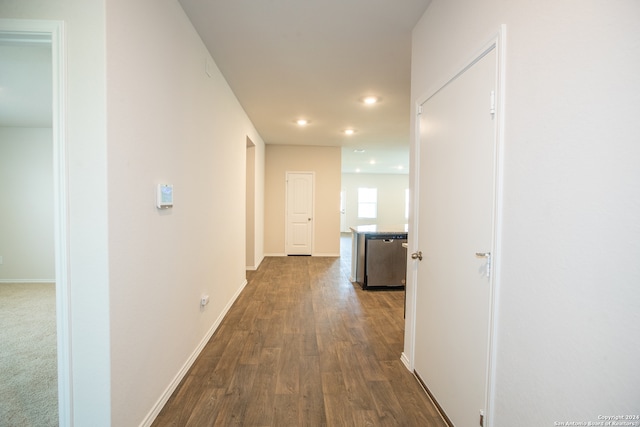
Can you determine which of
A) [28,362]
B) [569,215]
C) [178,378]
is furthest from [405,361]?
[28,362]

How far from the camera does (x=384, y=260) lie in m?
4.37

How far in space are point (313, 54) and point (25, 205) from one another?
16.8 feet

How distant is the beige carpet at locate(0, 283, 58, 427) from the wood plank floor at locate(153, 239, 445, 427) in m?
0.77

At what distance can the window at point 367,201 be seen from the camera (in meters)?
12.2

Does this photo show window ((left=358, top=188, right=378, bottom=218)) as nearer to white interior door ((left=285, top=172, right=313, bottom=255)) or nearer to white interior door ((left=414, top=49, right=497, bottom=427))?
white interior door ((left=285, top=172, right=313, bottom=255))

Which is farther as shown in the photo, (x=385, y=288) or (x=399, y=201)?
(x=399, y=201)

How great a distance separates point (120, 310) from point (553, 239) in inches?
70.2

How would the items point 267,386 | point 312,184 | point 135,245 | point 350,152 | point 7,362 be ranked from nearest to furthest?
1. point 135,245
2. point 267,386
3. point 7,362
4. point 312,184
5. point 350,152

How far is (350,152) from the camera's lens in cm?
762

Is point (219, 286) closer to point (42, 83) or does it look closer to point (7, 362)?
point (7, 362)

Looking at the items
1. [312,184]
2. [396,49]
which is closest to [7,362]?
[396,49]

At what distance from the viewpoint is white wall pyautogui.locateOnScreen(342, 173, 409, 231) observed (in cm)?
1220

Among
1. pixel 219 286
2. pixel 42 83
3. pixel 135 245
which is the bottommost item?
pixel 219 286

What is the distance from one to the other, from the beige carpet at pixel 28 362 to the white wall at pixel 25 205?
0.83 m
